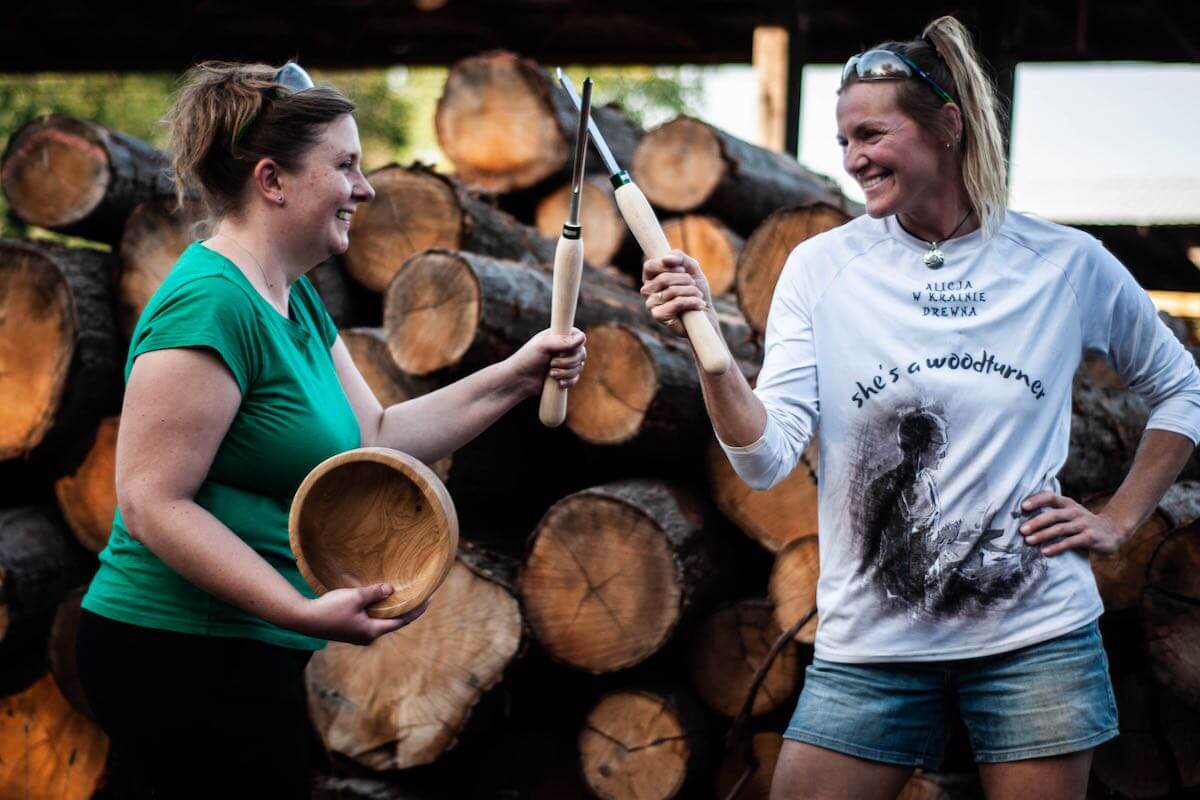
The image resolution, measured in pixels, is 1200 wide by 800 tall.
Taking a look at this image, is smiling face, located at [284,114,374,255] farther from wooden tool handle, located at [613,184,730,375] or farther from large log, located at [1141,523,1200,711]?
large log, located at [1141,523,1200,711]

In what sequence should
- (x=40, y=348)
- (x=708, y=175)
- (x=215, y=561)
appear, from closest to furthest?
(x=215, y=561)
(x=40, y=348)
(x=708, y=175)

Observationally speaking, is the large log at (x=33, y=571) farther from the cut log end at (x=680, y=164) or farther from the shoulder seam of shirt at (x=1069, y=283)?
the shoulder seam of shirt at (x=1069, y=283)

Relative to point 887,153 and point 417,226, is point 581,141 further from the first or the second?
point 417,226

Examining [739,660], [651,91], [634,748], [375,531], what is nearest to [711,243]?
[739,660]

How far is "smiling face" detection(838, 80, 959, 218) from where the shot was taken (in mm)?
1996

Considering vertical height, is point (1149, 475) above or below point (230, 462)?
below

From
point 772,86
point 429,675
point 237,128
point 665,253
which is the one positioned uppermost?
point 237,128

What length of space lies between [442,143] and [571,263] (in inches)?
126

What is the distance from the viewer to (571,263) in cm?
200

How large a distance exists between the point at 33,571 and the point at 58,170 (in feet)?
4.03

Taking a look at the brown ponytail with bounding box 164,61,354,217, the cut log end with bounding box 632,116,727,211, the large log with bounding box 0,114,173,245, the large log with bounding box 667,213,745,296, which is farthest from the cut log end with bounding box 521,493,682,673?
the cut log end with bounding box 632,116,727,211

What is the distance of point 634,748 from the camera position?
3.14 meters

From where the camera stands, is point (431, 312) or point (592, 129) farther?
point (431, 312)

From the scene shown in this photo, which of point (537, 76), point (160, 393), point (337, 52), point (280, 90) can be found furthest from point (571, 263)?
point (337, 52)
